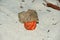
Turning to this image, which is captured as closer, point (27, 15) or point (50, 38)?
point (50, 38)

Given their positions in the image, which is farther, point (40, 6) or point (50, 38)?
point (40, 6)

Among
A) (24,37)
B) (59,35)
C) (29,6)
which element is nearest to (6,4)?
(29,6)

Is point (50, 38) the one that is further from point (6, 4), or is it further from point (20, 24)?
point (6, 4)

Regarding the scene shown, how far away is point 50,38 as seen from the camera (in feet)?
3.48

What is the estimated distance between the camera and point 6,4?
1216mm

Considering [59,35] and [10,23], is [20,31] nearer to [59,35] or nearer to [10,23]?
[10,23]

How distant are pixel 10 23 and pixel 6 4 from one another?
16 centimetres

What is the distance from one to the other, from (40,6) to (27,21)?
0.16m

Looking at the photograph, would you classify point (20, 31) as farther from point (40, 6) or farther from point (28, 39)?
point (40, 6)

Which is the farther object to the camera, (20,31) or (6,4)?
(6,4)

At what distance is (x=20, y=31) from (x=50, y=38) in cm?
17

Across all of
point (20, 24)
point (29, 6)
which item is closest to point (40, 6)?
point (29, 6)

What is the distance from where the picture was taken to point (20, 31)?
1083 millimetres

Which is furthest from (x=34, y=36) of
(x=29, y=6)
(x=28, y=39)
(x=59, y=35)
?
(x=29, y=6)
